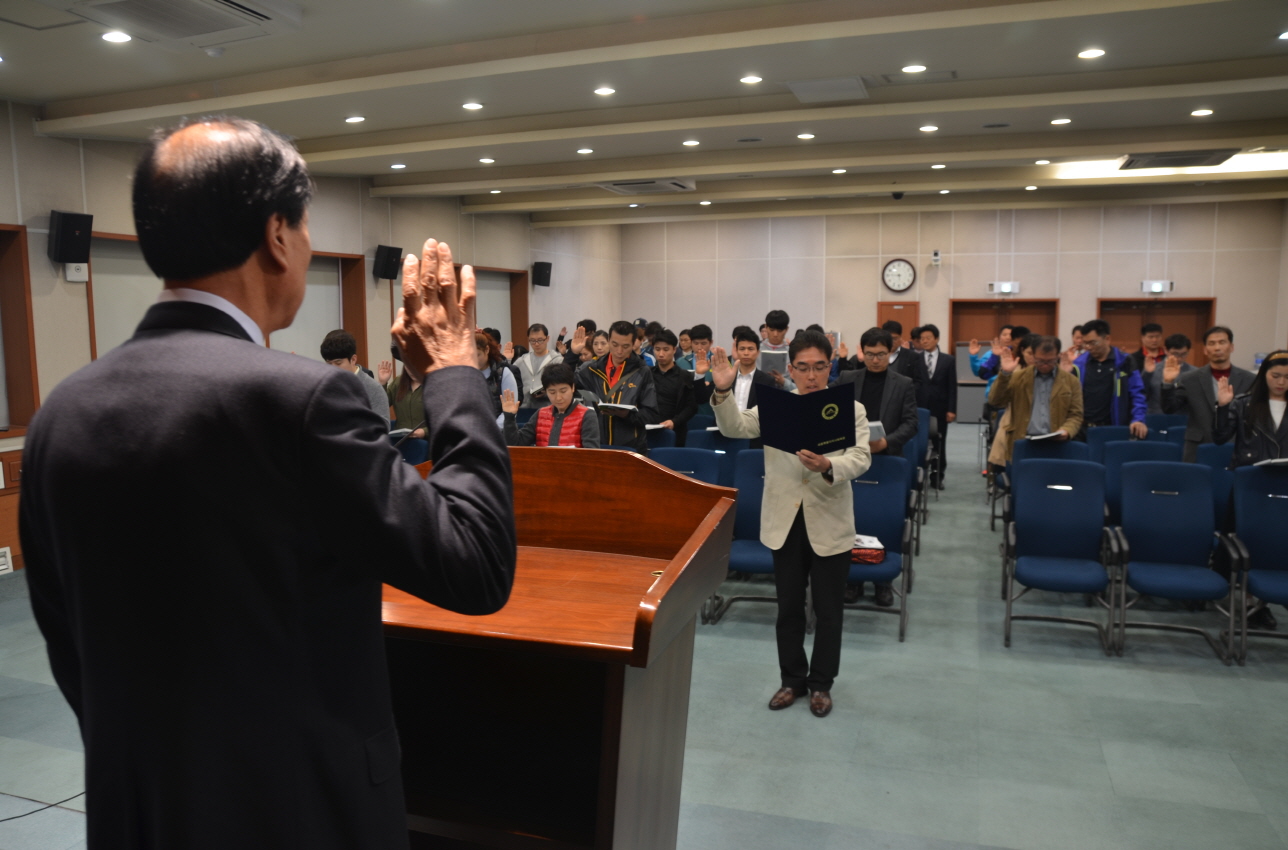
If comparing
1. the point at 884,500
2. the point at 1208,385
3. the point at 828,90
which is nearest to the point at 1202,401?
the point at 1208,385

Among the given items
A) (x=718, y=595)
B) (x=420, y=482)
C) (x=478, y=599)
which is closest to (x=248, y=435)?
(x=420, y=482)

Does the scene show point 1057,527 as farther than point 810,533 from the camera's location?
Yes

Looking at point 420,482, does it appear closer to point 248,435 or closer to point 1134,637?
point 248,435

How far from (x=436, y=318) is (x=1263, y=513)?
4828 millimetres

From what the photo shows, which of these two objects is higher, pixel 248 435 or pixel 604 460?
pixel 248 435

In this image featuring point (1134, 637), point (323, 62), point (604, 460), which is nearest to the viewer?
point (604, 460)

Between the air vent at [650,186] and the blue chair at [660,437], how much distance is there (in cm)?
434

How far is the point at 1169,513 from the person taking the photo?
4637 mm

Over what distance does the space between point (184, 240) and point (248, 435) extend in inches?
9.0

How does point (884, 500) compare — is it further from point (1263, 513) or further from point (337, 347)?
point (337, 347)

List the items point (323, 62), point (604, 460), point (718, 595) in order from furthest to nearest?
point (323, 62) → point (718, 595) → point (604, 460)

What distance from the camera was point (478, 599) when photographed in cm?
91

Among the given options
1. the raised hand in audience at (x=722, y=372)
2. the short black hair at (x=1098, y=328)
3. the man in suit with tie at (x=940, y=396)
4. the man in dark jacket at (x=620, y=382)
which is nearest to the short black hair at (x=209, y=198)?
the raised hand in audience at (x=722, y=372)

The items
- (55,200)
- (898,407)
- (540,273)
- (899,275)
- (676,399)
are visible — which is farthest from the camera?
(899,275)
